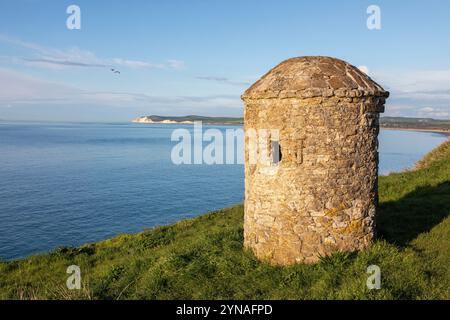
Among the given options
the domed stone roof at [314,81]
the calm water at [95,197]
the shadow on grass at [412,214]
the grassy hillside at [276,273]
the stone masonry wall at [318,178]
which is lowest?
the calm water at [95,197]

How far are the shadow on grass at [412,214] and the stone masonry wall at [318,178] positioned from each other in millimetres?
1851

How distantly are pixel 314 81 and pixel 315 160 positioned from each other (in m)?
1.69

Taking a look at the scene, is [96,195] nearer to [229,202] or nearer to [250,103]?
[229,202]

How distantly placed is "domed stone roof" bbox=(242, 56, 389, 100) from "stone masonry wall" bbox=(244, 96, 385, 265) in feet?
0.50

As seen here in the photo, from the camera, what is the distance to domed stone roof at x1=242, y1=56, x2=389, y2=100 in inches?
313

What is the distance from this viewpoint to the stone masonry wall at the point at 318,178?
26.3ft

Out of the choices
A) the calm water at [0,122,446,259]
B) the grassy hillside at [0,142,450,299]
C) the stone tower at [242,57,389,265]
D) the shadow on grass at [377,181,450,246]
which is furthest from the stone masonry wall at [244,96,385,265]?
the calm water at [0,122,446,259]

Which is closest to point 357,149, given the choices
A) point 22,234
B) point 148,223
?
point 148,223

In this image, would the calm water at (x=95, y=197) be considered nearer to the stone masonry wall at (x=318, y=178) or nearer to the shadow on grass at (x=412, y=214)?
the shadow on grass at (x=412, y=214)

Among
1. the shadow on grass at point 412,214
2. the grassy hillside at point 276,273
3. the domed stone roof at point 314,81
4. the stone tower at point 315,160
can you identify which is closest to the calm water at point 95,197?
the grassy hillside at point 276,273

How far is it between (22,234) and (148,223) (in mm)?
7532

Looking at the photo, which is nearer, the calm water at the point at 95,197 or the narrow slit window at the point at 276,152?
the narrow slit window at the point at 276,152

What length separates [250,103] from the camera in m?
8.80
